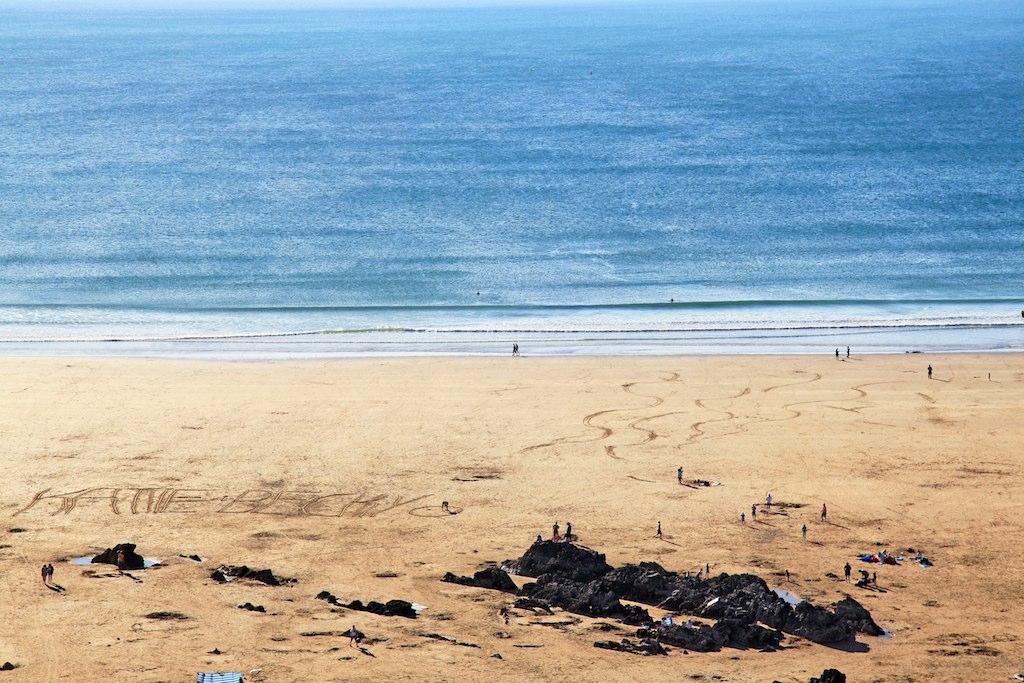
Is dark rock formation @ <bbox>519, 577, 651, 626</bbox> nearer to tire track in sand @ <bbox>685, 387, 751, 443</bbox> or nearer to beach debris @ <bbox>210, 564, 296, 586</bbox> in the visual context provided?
beach debris @ <bbox>210, 564, 296, 586</bbox>

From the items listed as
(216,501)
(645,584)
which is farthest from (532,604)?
(216,501)

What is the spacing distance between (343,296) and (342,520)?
34.7 m

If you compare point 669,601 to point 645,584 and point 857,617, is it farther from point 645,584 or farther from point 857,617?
point 857,617

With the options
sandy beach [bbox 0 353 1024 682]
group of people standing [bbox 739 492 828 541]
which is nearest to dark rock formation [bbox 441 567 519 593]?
sandy beach [bbox 0 353 1024 682]

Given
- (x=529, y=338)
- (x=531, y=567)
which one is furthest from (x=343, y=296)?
(x=531, y=567)

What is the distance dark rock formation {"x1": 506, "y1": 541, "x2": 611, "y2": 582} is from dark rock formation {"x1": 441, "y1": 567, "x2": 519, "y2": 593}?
29.7 inches

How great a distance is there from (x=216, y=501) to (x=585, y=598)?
1339cm

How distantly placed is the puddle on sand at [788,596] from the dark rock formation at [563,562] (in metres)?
4.48

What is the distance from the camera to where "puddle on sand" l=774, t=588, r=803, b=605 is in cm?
3156

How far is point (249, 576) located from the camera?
32.5 metres

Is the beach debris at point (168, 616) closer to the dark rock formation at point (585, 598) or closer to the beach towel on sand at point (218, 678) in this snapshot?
the beach towel on sand at point (218, 678)

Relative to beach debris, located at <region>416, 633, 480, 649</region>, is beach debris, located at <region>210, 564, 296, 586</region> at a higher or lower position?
higher

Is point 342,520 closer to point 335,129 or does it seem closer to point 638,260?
point 638,260

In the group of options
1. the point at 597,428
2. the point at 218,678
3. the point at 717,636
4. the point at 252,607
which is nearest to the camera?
the point at 218,678
